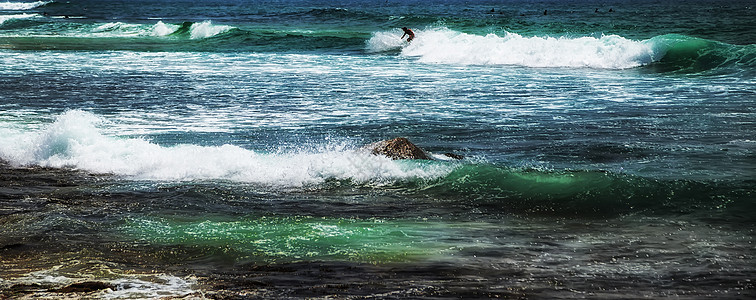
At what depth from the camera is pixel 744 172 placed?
991 cm

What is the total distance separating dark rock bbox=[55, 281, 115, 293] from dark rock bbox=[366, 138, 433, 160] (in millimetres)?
5208

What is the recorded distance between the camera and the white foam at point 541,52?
1056 inches

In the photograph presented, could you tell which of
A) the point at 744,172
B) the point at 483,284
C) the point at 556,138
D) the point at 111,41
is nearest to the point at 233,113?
the point at 556,138

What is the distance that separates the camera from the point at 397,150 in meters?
10.6

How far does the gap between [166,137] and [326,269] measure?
742 cm

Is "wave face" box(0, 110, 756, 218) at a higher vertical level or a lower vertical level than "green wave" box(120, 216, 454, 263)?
lower

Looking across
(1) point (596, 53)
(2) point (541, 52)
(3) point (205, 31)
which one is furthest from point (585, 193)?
(3) point (205, 31)

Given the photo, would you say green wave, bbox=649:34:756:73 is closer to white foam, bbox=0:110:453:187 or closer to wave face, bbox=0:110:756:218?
wave face, bbox=0:110:756:218

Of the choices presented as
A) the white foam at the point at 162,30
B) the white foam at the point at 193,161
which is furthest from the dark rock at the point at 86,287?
the white foam at the point at 162,30

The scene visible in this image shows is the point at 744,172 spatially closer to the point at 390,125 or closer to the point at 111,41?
the point at 390,125

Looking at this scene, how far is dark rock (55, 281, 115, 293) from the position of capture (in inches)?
222

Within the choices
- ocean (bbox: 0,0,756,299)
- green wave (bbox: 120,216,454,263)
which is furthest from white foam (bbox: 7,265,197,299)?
green wave (bbox: 120,216,454,263)

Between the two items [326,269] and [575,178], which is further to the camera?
[575,178]

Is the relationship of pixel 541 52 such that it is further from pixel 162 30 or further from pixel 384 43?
pixel 162 30
